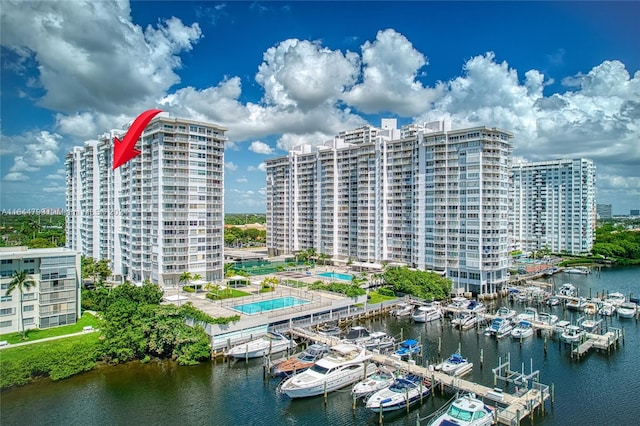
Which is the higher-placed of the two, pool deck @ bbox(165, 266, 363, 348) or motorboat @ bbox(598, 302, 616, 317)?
pool deck @ bbox(165, 266, 363, 348)

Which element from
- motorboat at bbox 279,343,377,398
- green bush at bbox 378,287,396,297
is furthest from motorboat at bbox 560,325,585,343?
green bush at bbox 378,287,396,297

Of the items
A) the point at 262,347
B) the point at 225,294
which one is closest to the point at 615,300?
the point at 262,347

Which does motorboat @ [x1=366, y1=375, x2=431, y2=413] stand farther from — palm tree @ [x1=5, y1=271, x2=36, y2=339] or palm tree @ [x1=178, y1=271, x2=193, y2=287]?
palm tree @ [x1=178, y1=271, x2=193, y2=287]

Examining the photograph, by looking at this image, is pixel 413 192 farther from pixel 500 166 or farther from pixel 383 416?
pixel 383 416

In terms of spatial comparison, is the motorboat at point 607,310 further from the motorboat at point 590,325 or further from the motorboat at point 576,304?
the motorboat at point 590,325

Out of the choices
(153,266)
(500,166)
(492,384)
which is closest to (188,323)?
(153,266)

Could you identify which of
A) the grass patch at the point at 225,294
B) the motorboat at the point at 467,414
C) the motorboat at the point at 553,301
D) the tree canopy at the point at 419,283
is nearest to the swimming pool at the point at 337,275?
the tree canopy at the point at 419,283
